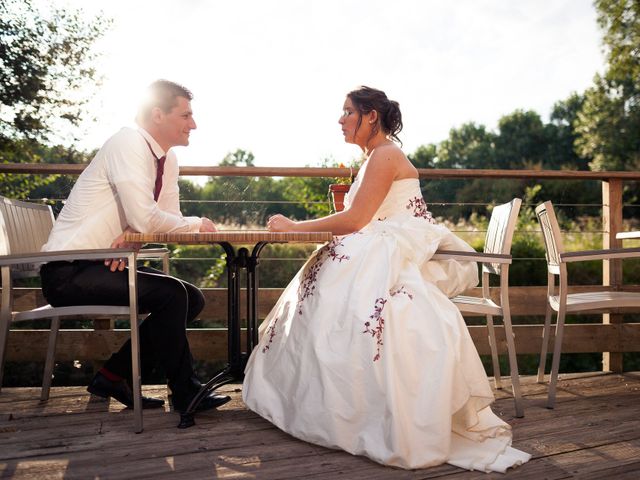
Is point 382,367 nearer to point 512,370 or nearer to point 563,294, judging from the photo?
point 512,370

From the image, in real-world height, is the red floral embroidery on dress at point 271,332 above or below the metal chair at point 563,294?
→ below

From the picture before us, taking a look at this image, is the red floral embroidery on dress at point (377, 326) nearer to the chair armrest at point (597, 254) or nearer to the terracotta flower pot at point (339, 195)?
the terracotta flower pot at point (339, 195)

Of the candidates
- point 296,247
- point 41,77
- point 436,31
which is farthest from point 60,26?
point 436,31

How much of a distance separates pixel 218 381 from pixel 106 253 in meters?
0.70

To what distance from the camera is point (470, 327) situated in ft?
12.1

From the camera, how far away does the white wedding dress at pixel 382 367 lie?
6.89ft

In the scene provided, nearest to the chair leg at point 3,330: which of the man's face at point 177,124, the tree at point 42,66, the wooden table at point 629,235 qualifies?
the man's face at point 177,124

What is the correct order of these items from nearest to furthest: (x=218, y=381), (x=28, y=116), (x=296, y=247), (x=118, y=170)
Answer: (x=118, y=170), (x=218, y=381), (x=28, y=116), (x=296, y=247)

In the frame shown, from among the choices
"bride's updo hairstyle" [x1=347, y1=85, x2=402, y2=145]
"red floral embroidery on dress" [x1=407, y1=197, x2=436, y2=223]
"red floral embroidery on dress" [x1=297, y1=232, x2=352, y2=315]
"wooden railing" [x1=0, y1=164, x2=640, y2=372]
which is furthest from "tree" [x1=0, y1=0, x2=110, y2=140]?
"red floral embroidery on dress" [x1=407, y1=197, x2=436, y2=223]

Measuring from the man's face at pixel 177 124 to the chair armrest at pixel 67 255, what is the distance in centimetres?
57

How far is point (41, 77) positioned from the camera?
7516mm

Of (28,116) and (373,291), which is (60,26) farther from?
(373,291)

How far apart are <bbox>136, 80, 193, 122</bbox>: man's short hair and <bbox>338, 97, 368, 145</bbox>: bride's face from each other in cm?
67

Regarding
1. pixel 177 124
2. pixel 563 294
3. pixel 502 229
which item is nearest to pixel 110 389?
pixel 177 124
